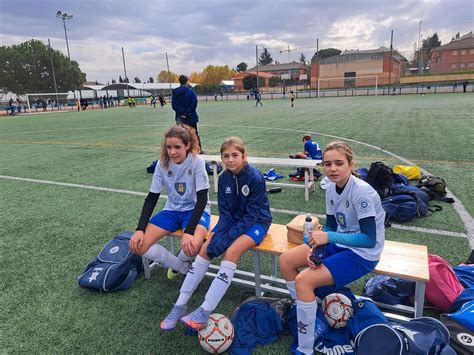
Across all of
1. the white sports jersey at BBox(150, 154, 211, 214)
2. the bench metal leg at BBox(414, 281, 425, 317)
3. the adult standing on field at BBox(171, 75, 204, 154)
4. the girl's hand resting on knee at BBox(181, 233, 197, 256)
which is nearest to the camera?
the bench metal leg at BBox(414, 281, 425, 317)

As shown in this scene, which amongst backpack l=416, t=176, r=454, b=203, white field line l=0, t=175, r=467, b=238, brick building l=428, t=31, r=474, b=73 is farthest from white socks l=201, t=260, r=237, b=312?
brick building l=428, t=31, r=474, b=73

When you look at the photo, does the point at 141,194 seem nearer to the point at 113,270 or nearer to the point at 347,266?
the point at 113,270

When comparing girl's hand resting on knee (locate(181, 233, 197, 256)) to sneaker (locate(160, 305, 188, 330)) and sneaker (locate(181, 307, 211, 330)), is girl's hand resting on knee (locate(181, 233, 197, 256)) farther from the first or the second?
sneaker (locate(181, 307, 211, 330))

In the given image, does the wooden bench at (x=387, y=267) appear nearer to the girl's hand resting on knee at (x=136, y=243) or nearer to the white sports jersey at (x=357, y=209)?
the white sports jersey at (x=357, y=209)

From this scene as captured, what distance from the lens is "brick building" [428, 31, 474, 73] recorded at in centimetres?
8006

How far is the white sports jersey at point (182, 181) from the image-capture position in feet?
11.7

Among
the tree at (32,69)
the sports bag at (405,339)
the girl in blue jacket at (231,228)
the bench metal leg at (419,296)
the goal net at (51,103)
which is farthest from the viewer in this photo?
the tree at (32,69)

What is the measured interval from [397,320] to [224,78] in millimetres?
110860

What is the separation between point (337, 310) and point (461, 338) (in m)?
0.80

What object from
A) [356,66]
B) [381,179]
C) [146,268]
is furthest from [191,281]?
[356,66]

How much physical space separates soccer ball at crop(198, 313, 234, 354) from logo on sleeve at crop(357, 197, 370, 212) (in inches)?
51.9

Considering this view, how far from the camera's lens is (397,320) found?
2723 mm

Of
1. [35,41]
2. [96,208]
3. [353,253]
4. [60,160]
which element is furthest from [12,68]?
[353,253]

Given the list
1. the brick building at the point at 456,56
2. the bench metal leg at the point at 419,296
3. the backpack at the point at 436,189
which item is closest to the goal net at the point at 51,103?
the backpack at the point at 436,189
